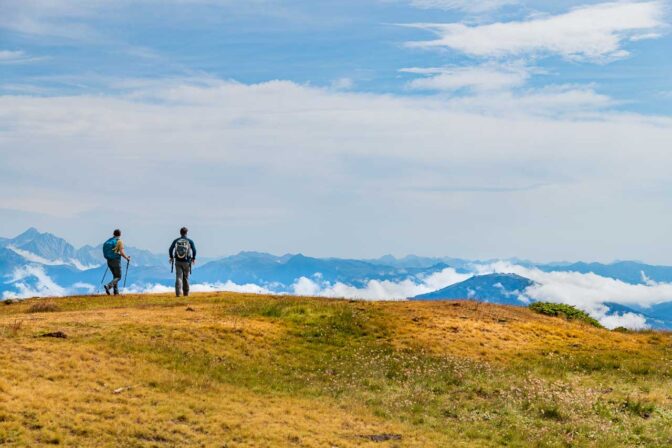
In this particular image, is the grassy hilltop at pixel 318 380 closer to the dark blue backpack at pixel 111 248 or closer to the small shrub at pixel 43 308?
the small shrub at pixel 43 308

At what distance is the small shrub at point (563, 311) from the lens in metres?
46.1

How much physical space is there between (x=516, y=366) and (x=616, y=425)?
7856mm

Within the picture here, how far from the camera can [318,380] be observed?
2673 cm

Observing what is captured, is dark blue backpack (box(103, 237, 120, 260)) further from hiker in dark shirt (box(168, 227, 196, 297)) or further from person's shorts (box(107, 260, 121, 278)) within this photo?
hiker in dark shirt (box(168, 227, 196, 297))

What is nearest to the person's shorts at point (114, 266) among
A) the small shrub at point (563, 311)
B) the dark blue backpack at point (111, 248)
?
the dark blue backpack at point (111, 248)

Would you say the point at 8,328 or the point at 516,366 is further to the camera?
the point at 516,366

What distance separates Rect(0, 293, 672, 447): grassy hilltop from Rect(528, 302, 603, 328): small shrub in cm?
657

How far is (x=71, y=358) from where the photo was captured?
74.5 feet

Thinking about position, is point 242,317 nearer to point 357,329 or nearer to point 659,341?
point 357,329

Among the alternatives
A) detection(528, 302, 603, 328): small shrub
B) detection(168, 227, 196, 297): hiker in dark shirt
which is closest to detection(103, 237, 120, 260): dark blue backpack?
detection(168, 227, 196, 297): hiker in dark shirt

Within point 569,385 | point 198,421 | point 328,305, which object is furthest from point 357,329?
→ point 198,421

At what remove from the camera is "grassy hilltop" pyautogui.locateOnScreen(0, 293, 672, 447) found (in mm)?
18781

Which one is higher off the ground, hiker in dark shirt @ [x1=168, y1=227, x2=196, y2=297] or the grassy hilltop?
hiker in dark shirt @ [x1=168, y1=227, x2=196, y2=297]

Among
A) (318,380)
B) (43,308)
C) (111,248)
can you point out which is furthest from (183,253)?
(318,380)
